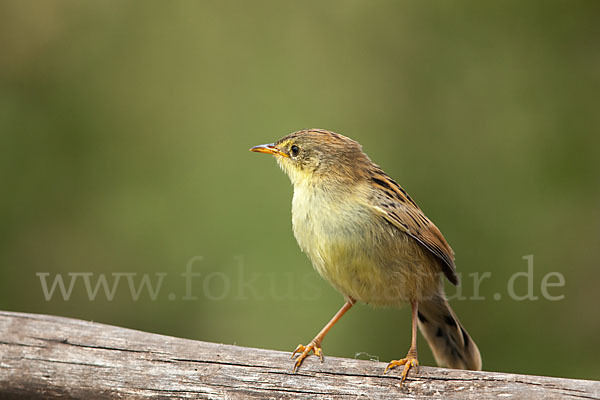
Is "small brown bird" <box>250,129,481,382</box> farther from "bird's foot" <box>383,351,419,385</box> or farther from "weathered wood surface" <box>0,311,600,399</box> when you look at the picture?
"weathered wood surface" <box>0,311,600,399</box>

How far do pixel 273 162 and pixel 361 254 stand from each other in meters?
3.17

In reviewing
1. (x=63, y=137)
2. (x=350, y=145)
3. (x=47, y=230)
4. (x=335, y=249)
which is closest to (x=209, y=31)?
(x=63, y=137)

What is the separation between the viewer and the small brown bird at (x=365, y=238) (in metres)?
3.87

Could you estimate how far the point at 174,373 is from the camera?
371cm

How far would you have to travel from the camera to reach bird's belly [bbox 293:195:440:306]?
3.85 metres

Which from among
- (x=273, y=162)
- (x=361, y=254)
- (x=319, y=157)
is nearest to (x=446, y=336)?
(x=361, y=254)

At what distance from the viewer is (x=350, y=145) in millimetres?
4332

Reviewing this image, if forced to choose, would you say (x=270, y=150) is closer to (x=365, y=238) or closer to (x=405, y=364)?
(x=365, y=238)

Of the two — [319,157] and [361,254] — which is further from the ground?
[319,157]

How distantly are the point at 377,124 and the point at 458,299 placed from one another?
6.66 feet

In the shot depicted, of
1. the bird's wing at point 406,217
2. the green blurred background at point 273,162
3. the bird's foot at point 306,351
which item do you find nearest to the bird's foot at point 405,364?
the bird's foot at point 306,351

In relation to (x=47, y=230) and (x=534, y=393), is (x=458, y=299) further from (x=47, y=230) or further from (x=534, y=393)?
(x=47, y=230)

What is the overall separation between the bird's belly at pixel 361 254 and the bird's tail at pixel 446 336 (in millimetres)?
399

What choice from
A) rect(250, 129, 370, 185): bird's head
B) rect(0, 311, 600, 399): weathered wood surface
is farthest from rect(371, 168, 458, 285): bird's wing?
rect(0, 311, 600, 399): weathered wood surface
